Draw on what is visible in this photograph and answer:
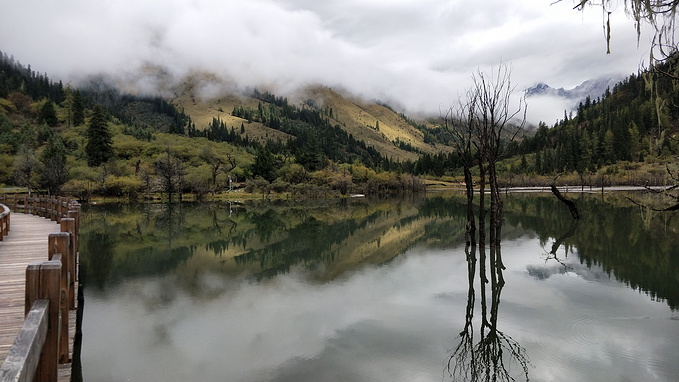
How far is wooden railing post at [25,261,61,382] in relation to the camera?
2.98m

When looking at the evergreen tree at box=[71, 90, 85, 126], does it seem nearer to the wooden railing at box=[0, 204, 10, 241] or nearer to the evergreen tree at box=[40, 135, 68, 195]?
the evergreen tree at box=[40, 135, 68, 195]

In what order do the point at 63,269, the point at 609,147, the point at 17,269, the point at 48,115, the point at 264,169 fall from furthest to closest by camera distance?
the point at 609,147 → the point at 48,115 → the point at 264,169 → the point at 17,269 → the point at 63,269

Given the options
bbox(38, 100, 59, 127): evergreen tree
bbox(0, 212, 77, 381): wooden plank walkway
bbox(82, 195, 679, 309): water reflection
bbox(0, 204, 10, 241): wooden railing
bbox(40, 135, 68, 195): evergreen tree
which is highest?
bbox(38, 100, 59, 127): evergreen tree

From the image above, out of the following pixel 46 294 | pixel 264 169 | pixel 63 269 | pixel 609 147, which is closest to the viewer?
pixel 46 294

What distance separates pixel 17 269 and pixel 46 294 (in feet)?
26.9

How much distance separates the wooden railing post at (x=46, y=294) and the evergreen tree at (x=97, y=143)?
80.9 meters

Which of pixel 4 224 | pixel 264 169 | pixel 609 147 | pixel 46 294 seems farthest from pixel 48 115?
pixel 609 147

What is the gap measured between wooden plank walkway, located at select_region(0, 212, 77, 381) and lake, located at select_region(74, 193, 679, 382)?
2.11 meters

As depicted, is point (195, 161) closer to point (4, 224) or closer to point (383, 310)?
point (4, 224)

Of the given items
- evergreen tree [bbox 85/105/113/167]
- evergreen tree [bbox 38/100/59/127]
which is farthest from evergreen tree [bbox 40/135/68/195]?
evergreen tree [bbox 38/100/59/127]

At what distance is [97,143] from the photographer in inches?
2894

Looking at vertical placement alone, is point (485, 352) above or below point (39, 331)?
below

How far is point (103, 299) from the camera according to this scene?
42.6 feet

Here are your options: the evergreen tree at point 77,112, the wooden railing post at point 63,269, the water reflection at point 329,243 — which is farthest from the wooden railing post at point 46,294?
the evergreen tree at point 77,112
